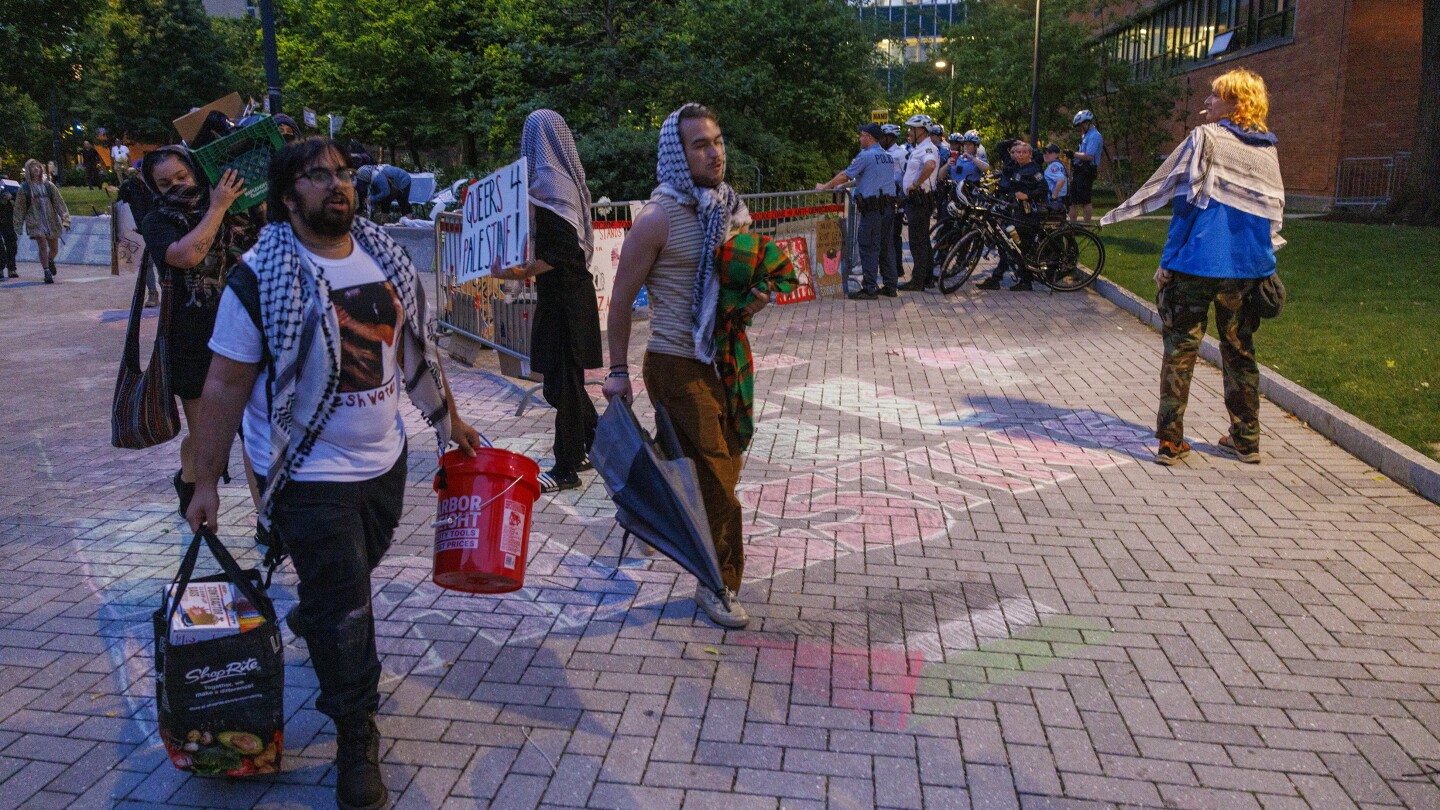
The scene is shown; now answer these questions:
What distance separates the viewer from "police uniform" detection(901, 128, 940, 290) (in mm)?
14672

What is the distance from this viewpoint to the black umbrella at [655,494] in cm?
417

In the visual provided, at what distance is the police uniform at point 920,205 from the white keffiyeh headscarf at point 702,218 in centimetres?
1078

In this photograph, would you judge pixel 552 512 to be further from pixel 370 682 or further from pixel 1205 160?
pixel 1205 160

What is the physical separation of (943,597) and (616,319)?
1.88m

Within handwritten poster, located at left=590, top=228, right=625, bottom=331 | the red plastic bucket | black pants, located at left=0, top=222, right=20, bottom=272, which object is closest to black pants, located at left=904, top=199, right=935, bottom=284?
handwritten poster, located at left=590, top=228, right=625, bottom=331

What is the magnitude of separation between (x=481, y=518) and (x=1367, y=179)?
2836cm

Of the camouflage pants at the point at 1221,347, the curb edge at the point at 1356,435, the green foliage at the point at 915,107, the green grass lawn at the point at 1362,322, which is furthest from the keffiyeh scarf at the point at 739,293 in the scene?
the green foliage at the point at 915,107

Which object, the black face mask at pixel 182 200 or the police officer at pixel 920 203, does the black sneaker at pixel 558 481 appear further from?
the police officer at pixel 920 203

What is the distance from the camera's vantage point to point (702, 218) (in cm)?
441

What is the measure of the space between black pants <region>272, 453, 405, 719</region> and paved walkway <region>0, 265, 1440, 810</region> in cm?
39

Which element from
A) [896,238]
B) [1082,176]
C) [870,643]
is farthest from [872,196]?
[870,643]

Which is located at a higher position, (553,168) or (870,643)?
(553,168)

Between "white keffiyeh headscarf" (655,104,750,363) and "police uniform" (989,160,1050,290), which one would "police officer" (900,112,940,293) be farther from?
"white keffiyeh headscarf" (655,104,750,363)

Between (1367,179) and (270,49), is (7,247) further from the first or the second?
(1367,179)
